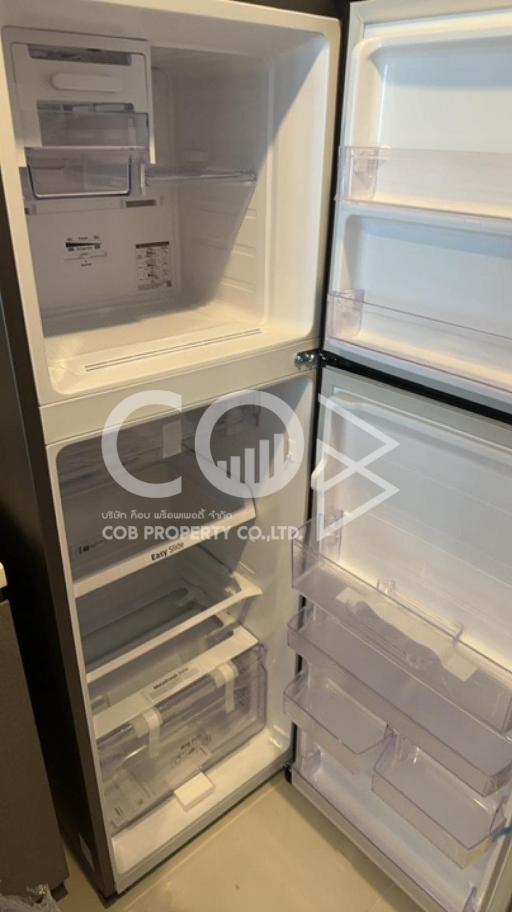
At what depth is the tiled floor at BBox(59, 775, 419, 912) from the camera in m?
1.37

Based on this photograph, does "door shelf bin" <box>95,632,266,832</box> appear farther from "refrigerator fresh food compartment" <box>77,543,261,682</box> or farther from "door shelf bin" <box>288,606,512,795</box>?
"door shelf bin" <box>288,606,512,795</box>

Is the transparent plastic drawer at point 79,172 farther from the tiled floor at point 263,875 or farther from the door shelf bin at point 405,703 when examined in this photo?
the tiled floor at point 263,875

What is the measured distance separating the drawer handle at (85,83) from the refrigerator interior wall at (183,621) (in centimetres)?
56

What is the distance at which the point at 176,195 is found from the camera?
1.35 metres

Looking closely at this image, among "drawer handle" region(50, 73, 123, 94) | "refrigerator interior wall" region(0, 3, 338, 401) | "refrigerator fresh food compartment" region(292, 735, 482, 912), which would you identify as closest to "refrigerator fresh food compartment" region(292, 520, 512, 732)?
"refrigerator fresh food compartment" region(292, 735, 482, 912)

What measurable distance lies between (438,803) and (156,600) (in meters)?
0.84

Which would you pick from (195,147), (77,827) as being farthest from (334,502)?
(77,827)

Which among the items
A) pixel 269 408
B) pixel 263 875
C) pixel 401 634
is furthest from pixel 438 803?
pixel 269 408

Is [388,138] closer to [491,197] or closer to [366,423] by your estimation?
[491,197]

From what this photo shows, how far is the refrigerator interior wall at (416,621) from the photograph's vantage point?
103 cm

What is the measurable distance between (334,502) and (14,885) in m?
0.95

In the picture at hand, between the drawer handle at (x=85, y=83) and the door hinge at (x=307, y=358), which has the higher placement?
the drawer handle at (x=85, y=83)

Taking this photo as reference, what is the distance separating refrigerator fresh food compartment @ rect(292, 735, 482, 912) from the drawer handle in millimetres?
1304

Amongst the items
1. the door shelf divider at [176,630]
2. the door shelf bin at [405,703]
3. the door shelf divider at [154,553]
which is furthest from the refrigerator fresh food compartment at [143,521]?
the door shelf bin at [405,703]
